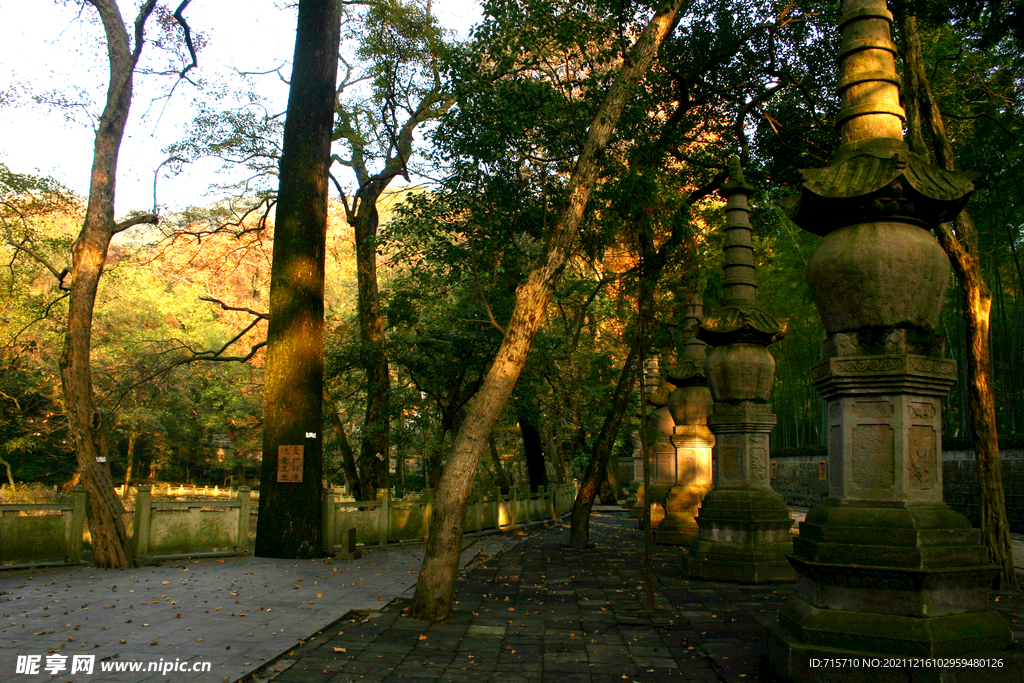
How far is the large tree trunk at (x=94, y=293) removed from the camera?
11.1 meters

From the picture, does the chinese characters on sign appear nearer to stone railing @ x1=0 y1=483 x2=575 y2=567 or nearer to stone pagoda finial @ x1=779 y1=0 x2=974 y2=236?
stone railing @ x1=0 y1=483 x2=575 y2=567

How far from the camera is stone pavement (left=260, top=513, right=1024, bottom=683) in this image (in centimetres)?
543

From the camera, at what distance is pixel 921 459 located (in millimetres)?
4871

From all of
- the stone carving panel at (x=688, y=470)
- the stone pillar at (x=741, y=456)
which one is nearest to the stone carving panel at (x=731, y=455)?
the stone pillar at (x=741, y=456)

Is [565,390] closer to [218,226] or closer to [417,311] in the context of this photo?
[417,311]

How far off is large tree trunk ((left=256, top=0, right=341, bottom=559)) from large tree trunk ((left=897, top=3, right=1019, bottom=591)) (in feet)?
31.4

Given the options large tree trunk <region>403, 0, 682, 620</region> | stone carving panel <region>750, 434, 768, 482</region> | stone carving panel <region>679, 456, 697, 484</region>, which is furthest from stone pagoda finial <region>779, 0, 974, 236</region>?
stone carving panel <region>679, 456, 697, 484</region>

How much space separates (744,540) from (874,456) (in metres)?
5.20

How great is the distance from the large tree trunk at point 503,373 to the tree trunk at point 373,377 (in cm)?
892

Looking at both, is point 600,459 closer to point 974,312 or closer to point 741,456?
point 741,456

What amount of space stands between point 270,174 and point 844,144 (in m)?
16.2

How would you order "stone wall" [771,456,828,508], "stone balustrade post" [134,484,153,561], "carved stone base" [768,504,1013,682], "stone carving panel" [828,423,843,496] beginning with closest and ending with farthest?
1. "carved stone base" [768,504,1013,682]
2. "stone carving panel" [828,423,843,496]
3. "stone balustrade post" [134,484,153,561]
4. "stone wall" [771,456,828,508]

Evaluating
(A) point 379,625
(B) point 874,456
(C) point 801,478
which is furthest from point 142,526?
(C) point 801,478

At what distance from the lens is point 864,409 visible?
16.5ft
